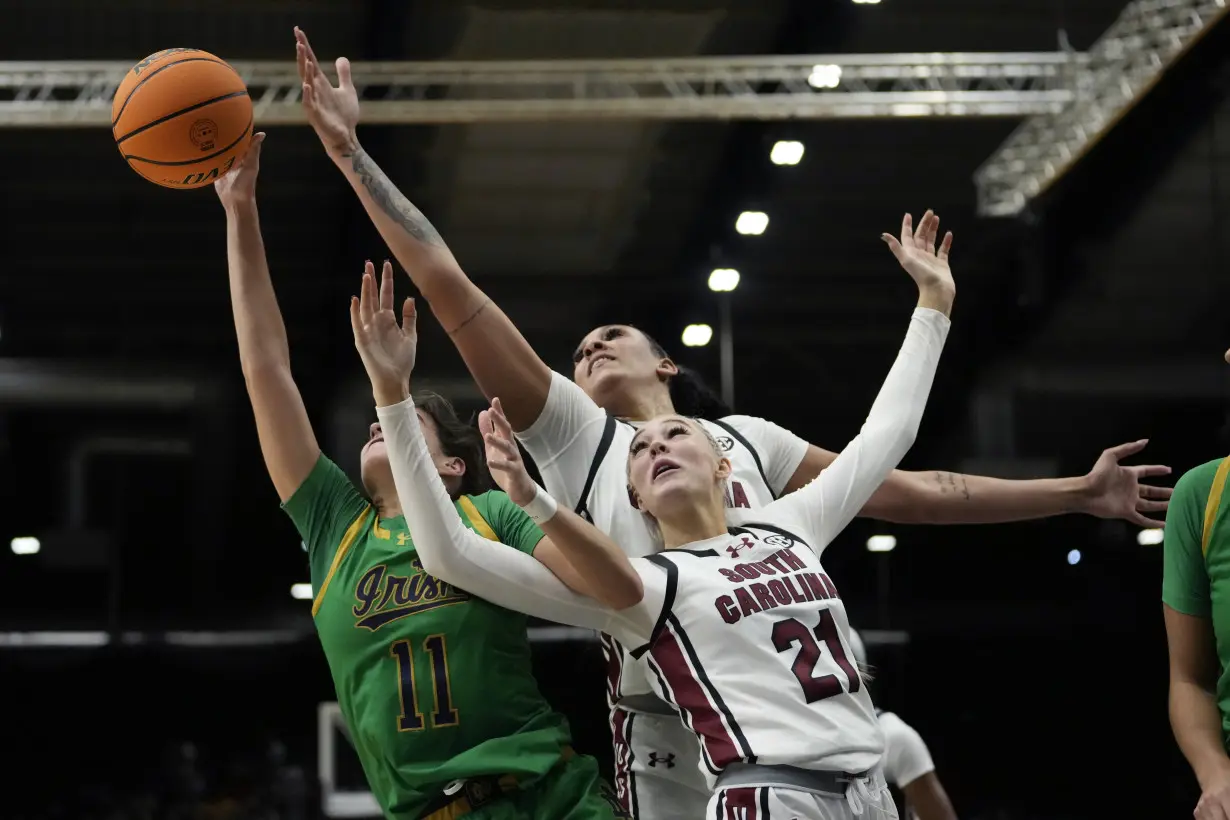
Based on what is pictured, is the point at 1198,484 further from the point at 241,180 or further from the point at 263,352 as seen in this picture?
the point at 241,180

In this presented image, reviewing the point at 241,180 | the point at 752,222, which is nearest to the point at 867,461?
the point at 241,180

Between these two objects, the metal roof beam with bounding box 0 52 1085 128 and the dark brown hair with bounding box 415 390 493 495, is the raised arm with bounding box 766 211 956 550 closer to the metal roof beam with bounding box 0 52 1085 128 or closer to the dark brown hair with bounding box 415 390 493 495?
the dark brown hair with bounding box 415 390 493 495

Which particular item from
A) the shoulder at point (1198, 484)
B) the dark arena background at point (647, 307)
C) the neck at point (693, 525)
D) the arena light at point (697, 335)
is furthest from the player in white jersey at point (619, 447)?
the arena light at point (697, 335)

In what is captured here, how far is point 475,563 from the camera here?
287 cm

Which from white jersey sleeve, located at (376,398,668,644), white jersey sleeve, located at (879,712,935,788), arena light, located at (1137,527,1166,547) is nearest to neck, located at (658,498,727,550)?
white jersey sleeve, located at (376,398,668,644)

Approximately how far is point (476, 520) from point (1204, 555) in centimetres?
161

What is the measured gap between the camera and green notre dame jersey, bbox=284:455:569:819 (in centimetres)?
296

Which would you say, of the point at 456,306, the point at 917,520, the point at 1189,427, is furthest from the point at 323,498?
the point at 1189,427

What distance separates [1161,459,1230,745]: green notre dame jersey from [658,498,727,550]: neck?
0.98 m

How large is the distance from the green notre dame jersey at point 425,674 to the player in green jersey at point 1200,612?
53.4 inches

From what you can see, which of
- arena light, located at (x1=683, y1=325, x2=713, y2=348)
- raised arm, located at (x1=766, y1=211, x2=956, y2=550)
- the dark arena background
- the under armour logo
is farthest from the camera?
arena light, located at (x1=683, y1=325, x2=713, y2=348)

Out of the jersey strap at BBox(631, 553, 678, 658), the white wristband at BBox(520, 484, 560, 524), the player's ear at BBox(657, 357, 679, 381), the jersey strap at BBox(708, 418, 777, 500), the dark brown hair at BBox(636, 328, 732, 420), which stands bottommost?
the jersey strap at BBox(631, 553, 678, 658)

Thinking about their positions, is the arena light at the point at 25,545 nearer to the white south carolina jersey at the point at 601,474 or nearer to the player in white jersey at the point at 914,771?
the player in white jersey at the point at 914,771

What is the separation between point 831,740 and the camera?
275 centimetres
